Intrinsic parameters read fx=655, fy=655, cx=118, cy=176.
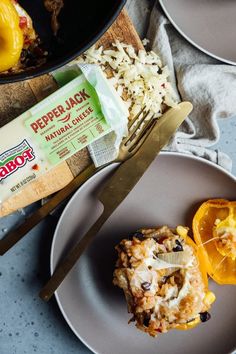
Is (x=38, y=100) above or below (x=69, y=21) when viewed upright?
below

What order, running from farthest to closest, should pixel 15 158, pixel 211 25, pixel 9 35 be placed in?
pixel 211 25, pixel 15 158, pixel 9 35

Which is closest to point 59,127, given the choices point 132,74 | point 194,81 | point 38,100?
point 38,100

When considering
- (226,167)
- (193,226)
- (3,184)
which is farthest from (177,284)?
(3,184)

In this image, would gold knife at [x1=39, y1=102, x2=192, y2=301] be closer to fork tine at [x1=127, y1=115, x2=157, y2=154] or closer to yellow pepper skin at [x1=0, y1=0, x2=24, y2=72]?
fork tine at [x1=127, y1=115, x2=157, y2=154]

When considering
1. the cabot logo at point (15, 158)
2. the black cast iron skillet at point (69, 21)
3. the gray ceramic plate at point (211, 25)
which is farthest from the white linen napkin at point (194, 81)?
the cabot logo at point (15, 158)

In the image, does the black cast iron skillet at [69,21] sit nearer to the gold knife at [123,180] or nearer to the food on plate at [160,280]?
the gold knife at [123,180]

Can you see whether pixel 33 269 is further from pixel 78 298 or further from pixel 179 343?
pixel 179 343

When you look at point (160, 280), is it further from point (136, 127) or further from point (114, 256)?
point (136, 127)
